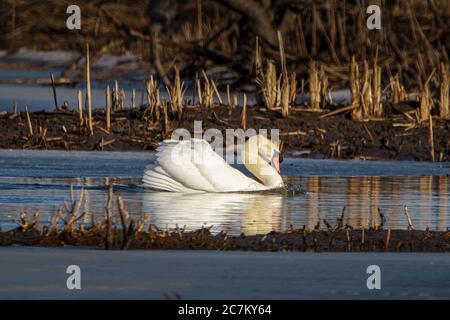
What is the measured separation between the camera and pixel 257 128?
1931 centimetres

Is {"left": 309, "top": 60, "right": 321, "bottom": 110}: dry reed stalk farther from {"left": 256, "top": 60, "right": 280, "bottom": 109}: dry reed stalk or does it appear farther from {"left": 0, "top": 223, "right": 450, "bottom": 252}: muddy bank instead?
{"left": 0, "top": 223, "right": 450, "bottom": 252}: muddy bank

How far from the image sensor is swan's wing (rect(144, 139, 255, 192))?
13352mm

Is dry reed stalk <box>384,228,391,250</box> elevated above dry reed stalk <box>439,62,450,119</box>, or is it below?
below

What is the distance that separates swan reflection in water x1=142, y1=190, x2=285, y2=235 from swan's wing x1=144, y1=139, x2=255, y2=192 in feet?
0.34

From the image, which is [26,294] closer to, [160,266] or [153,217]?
[160,266]

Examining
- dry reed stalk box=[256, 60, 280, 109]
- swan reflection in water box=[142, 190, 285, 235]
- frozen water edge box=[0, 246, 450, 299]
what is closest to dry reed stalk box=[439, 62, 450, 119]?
dry reed stalk box=[256, 60, 280, 109]

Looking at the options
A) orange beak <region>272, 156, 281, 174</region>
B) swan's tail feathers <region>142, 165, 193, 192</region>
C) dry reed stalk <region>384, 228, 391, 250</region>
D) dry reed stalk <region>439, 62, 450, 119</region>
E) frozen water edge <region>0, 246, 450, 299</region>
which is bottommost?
frozen water edge <region>0, 246, 450, 299</region>

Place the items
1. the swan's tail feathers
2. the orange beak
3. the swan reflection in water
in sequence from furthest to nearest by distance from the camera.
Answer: the orange beak → the swan's tail feathers → the swan reflection in water

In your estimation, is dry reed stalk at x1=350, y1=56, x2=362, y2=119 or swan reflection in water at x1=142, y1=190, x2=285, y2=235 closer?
swan reflection in water at x1=142, y1=190, x2=285, y2=235

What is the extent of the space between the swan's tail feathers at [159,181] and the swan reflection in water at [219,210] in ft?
0.29

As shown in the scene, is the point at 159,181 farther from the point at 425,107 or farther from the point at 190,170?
the point at 425,107

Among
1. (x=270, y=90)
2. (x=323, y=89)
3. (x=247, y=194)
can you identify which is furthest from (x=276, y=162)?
(x=323, y=89)

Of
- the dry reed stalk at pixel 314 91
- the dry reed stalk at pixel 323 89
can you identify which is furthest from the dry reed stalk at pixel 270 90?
the dry reed stalk at pixel 323 89

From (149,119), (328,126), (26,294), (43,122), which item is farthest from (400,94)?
(26,294)
